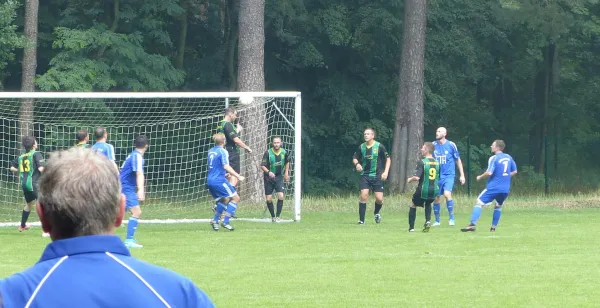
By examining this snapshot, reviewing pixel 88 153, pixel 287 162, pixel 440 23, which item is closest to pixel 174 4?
pixel 440 23

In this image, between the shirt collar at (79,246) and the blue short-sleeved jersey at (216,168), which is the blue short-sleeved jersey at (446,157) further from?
the shirt collar at (79,246)

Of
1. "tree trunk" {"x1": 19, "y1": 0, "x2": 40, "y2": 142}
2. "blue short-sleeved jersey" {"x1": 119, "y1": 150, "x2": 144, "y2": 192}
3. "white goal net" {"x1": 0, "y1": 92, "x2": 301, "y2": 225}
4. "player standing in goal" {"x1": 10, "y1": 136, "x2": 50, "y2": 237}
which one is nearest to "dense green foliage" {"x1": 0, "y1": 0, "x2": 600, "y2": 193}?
"tree trunk" {"x1": 19, "y1": 0, "x2": 40, "y2": 142}

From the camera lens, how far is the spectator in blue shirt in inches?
103

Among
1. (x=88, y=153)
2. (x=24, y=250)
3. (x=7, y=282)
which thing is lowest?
(x=24, y=250)

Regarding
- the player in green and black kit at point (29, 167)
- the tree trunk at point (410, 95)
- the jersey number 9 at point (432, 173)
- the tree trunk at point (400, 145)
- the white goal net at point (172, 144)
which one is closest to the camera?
the player in green and black kit at point (29, 167)

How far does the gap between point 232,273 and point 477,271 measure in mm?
2757

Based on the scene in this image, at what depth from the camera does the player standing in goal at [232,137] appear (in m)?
18.1

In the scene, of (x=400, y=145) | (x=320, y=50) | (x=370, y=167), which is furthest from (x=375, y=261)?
(x=320, y=50)

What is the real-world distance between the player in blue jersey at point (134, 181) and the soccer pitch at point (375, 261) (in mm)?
472

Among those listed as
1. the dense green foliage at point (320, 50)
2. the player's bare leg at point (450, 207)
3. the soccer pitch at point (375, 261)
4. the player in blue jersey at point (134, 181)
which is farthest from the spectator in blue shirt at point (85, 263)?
the dense green foliage at point (320, 50)

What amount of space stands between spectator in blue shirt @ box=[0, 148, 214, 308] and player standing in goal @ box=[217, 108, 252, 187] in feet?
49.1

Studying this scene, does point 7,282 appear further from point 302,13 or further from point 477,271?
point 302,13

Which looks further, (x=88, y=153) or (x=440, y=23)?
(x=440, y=23)

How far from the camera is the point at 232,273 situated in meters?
11.4
